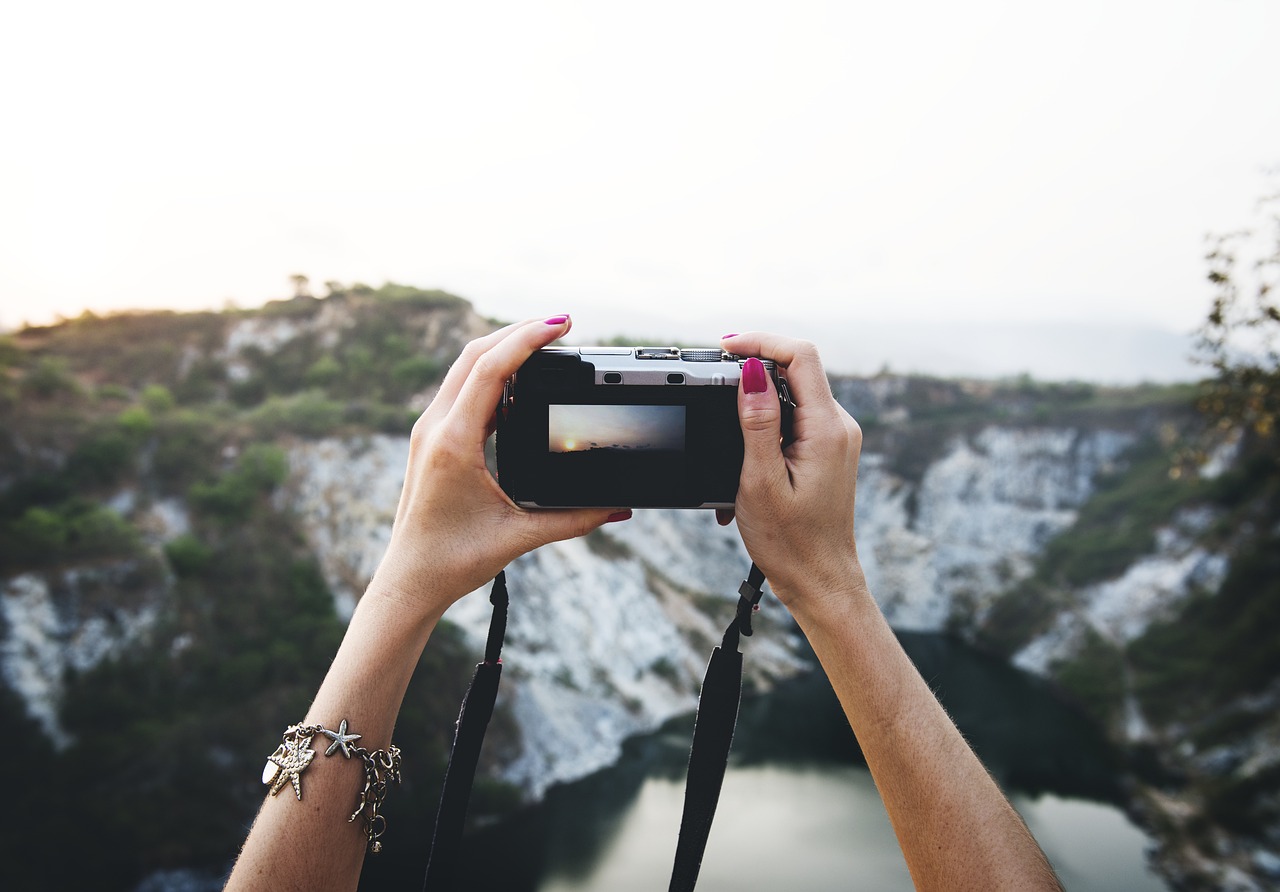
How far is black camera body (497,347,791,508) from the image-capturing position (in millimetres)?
1378

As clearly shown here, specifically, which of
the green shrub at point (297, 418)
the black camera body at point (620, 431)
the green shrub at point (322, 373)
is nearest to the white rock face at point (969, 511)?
the green shrub at point (322, 373)

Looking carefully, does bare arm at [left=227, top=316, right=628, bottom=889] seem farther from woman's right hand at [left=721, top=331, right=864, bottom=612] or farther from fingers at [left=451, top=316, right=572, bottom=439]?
woman's right hand at [left=721, top=331, right=864, bottom=612]

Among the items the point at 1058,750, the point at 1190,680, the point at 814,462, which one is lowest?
the point at 1058,750

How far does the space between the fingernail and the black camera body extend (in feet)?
0.80

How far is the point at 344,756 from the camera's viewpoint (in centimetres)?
94

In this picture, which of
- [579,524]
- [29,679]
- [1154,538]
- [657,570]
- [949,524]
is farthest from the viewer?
[949,524]

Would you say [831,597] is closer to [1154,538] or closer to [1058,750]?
[1058,750]

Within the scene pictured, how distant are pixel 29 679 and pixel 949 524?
32963 millimetres

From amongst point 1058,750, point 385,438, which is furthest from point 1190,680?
point 385,438

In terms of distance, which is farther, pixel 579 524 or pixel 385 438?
pixel 385 438

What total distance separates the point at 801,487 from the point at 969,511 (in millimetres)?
36291

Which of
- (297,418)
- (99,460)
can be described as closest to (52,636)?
(99,460)

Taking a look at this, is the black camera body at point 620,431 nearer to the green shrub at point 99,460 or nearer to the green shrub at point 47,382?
the green shrub at point 99,460

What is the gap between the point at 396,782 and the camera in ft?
3.42
